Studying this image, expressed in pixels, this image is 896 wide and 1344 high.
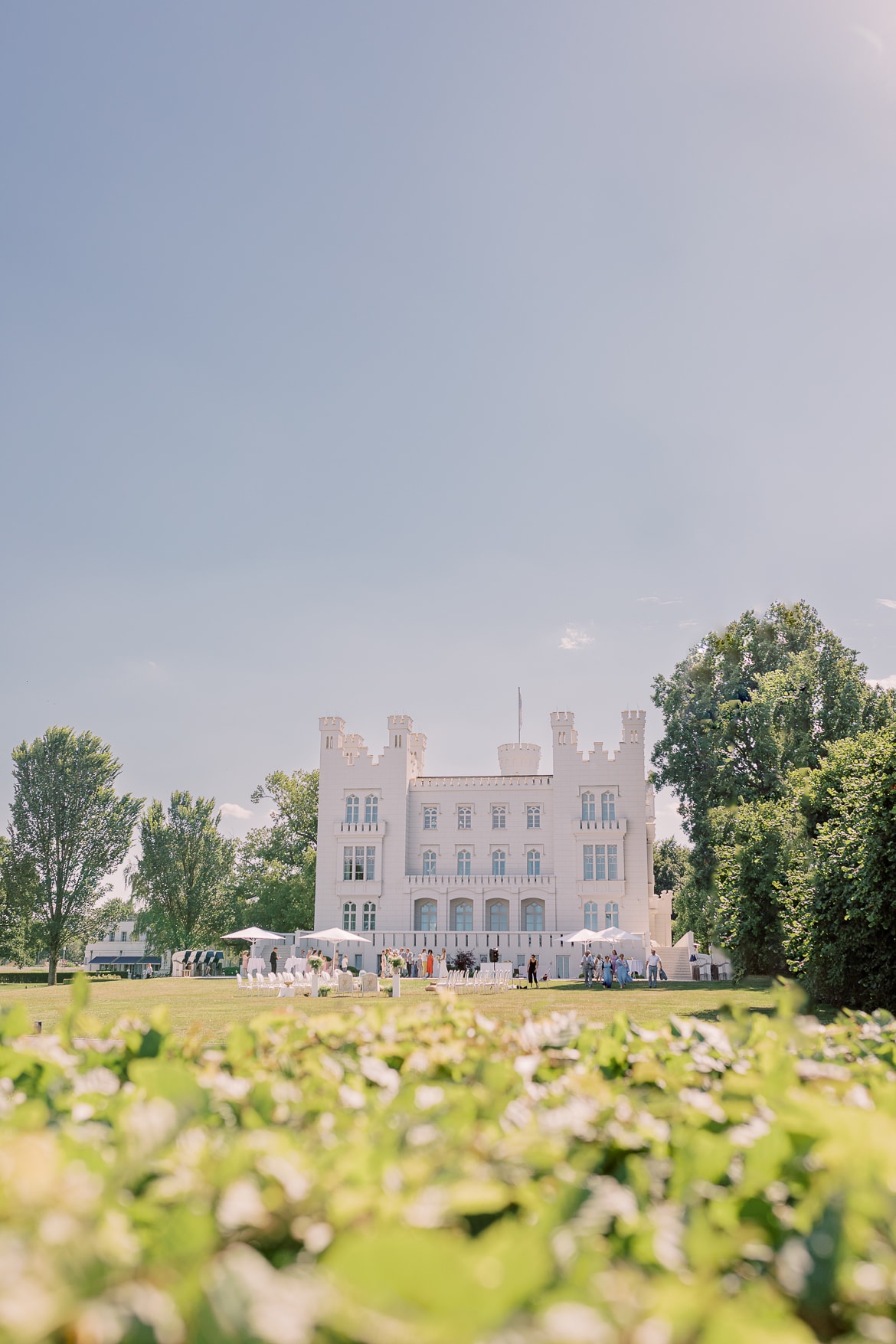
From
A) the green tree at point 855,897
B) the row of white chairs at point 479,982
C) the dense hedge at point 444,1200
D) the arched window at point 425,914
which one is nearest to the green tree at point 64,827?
the arched window at point 425,914

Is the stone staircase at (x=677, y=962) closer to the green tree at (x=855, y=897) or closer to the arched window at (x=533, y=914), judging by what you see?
the arched window at (x=533, y=914)

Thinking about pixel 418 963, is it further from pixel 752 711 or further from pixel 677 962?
pixel 752 711

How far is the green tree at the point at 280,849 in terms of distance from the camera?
61750 millimetres

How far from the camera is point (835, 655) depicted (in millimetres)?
41219

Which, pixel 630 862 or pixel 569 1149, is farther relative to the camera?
pixel 630 862

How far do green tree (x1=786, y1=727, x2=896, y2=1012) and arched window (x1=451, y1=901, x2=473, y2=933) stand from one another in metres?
32.5

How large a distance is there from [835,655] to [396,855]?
25.9 meters

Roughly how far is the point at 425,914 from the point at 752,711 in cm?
2401

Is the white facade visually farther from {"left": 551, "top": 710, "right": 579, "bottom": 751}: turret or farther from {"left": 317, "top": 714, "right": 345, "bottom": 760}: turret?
{"left": 551, "top": 710, "right": 579, "bottom": 751}: turret

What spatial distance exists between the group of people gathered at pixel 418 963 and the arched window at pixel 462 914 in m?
4.92

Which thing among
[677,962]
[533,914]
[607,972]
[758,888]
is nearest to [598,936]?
[607,972]

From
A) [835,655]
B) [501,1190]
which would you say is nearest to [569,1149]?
[501,1190]

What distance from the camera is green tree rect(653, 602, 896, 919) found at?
37688mm

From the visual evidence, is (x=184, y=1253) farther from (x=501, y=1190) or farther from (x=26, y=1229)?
(x=501, y=1190)
